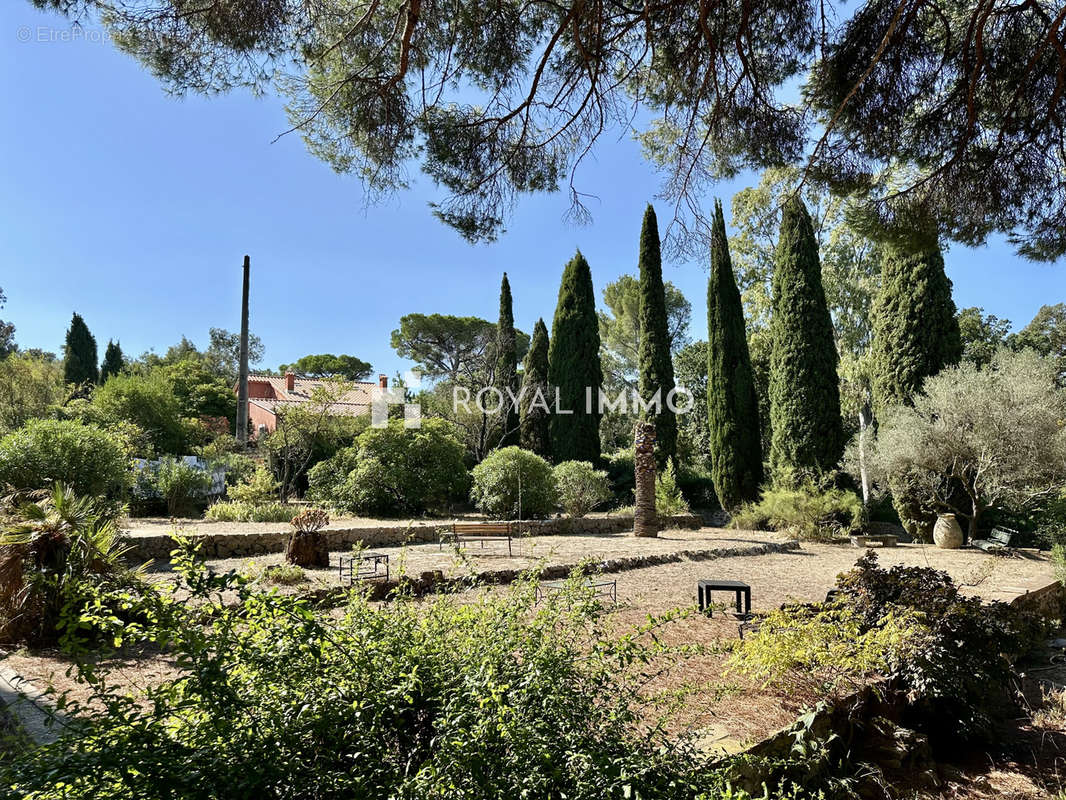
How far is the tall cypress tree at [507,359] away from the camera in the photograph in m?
20.2

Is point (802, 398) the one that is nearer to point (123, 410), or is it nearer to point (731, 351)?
point (731, 351)

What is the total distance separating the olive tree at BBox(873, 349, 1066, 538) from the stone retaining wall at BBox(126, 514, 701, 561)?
236 inches

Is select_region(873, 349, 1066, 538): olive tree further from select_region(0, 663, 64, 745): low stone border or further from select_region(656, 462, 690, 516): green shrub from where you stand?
select_region(0, 663, 64, 745): low stone border

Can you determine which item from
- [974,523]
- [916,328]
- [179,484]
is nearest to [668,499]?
[974,523]

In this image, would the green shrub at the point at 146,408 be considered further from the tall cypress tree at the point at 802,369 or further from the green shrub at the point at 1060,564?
the green shrub at the point at 1060,564

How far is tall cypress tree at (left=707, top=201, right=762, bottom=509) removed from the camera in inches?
623

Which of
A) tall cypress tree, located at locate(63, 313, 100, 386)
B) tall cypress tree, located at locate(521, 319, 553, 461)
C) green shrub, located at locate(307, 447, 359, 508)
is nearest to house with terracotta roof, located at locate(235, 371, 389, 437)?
tall cypress tree, located at locate(63, 313, 100, 386)

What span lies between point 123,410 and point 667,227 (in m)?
15.7

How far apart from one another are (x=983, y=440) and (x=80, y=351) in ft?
112

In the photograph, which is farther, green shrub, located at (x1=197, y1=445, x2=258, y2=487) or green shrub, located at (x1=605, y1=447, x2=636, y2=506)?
green shrub, located at (x1=605, y1=447, x2=636, y2=506)

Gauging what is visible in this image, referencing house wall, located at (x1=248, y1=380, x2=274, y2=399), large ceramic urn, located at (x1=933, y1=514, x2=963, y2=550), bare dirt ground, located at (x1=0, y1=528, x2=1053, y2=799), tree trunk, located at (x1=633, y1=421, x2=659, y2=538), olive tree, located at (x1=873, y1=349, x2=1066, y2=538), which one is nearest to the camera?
bare dirt ground, located at (x1=0, y1=528, x2=1053, y2=799)

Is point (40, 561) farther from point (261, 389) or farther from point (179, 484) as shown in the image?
point (261, 389)

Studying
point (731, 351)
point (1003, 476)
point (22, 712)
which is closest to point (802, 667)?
point (22, 712)

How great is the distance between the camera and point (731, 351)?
54.7ft
